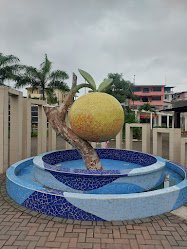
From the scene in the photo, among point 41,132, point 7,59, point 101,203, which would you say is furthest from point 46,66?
point 101,203

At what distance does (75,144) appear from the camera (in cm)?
720

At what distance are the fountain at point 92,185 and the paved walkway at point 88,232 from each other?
0.24 metres

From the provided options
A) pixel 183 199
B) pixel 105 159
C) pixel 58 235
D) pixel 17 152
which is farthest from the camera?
pixel 105 159

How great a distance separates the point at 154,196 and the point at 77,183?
7.99 feet

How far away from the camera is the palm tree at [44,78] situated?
2189 cm

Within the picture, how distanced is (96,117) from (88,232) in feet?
11.0

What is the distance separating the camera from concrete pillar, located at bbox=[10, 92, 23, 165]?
380 inches

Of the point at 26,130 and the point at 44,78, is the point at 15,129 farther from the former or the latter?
the point at 44,78

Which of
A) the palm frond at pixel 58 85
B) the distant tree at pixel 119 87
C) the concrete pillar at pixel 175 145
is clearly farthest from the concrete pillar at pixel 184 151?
the distant tree at pixel 119 87

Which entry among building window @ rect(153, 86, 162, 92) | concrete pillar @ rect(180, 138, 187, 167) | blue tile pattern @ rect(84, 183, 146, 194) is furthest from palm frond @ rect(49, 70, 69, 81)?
building window @ rect(153, 86, 162, 92)

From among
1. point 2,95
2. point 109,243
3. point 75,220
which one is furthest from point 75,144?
point 2,95

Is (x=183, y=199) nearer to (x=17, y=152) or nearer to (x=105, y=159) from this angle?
(x=105, y=159)

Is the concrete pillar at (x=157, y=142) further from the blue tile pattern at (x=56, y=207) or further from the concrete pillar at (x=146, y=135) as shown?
the blue tile pattern at (x=56, y=207)

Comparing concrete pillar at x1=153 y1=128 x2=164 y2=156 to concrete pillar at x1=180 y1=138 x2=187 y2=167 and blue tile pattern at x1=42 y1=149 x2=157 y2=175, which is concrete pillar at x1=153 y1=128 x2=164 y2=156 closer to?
blue tile pattern at x1=42 y1=149 x2=157 y2=175
